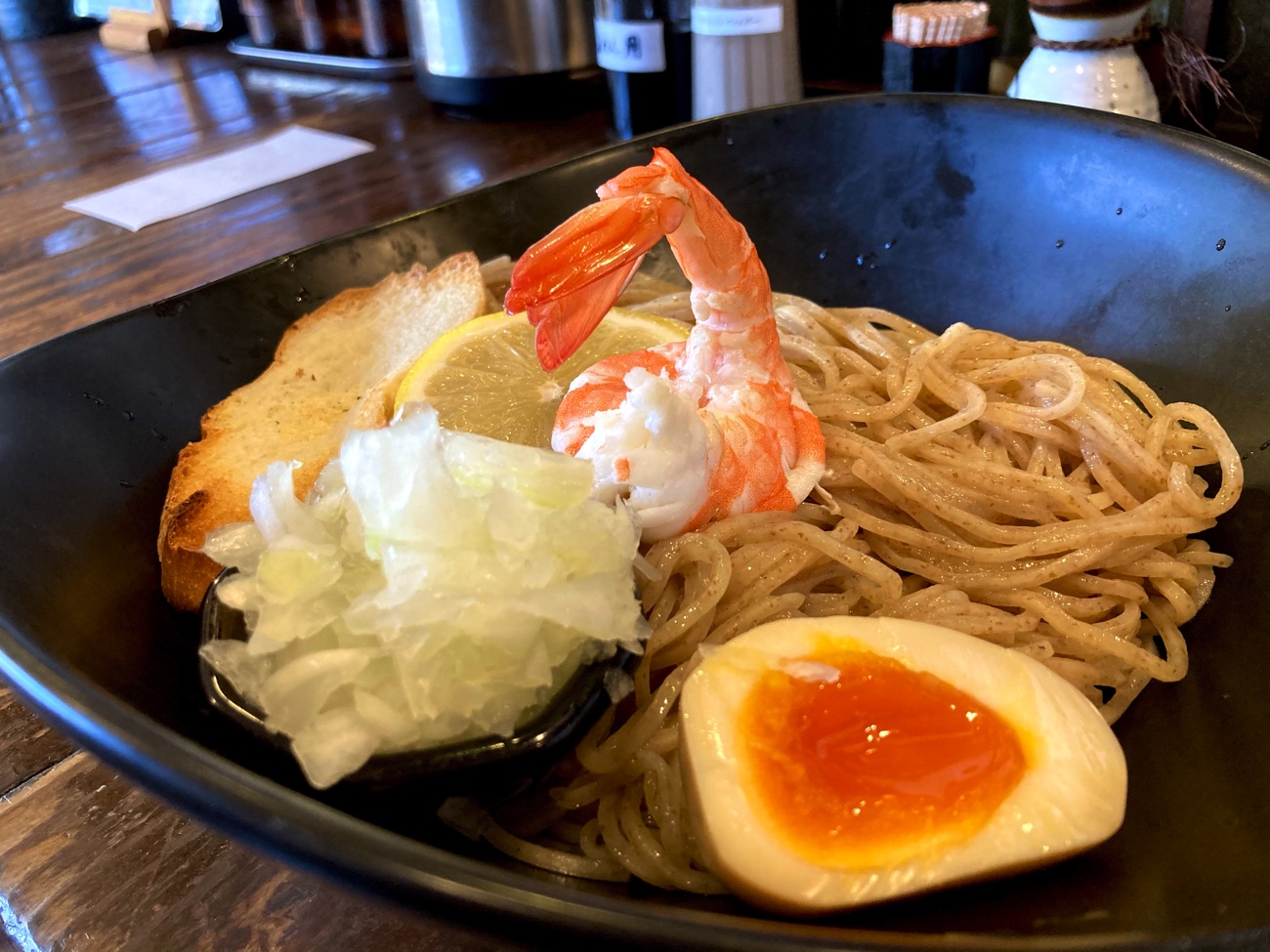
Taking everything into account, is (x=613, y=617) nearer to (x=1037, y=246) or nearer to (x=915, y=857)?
(x=915, y=857)

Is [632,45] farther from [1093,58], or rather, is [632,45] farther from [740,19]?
[1093,58]

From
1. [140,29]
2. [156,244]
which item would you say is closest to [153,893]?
[156,244]

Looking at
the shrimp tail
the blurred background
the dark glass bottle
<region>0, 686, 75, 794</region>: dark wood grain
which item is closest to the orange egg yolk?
the shrimp tail

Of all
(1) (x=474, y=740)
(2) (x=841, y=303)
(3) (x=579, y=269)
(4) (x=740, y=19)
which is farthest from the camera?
(4) (x=740, y=19)

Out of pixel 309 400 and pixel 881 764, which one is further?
pixel 309 400

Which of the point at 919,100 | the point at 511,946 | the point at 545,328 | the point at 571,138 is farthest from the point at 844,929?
the point at 571,138

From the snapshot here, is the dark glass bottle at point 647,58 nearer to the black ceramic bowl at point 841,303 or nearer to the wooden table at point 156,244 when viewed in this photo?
the wooden table at point 156,244

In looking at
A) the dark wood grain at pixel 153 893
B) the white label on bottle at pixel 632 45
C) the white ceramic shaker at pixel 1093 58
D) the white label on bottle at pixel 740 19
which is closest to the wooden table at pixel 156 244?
the dark wood grain at pixel 153 893
